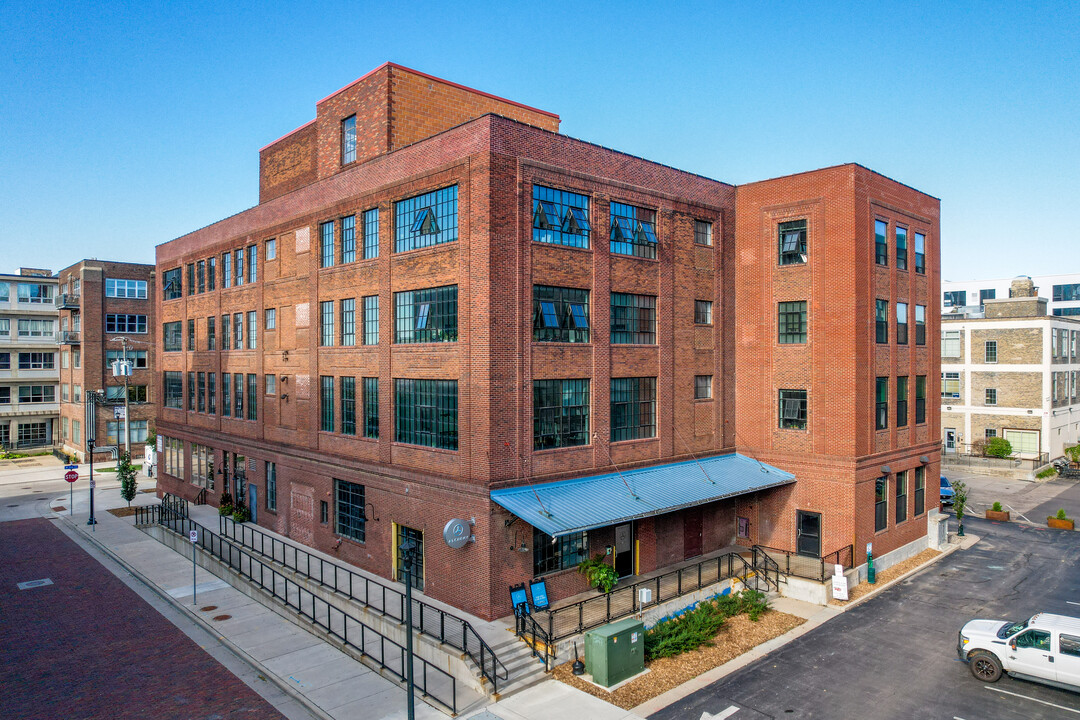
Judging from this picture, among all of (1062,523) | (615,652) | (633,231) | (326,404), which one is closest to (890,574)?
(1062,523)

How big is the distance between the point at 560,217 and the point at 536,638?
13.0 metres

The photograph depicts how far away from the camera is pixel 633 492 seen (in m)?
22.4

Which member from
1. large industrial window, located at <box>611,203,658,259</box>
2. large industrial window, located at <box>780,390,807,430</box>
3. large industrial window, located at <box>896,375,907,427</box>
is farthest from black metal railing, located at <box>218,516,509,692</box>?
large industrial window, located at <box>896,375,907,427</box>

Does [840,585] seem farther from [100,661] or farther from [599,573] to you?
[100,661]

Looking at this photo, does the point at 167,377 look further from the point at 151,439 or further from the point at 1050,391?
the point at 1050,391

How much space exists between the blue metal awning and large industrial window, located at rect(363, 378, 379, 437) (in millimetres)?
7321

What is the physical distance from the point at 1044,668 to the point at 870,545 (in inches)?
354

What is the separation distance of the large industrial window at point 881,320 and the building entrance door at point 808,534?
7.68 m

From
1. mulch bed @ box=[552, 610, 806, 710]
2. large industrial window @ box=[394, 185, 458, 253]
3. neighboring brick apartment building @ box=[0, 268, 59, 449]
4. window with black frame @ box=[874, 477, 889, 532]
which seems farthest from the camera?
neighboring brick apartment building @ box=[0, 268, 59, 449]

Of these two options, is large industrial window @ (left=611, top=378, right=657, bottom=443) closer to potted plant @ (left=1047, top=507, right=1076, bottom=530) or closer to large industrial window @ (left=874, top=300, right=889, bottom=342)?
large industrial window @ (left=874, top=300, right=889, bottom=342)

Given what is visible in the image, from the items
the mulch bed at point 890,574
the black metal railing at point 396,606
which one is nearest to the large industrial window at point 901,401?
the mulch bed at point 890,574

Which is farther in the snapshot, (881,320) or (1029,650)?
(881,320)

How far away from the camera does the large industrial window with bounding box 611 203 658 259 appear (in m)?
24.1

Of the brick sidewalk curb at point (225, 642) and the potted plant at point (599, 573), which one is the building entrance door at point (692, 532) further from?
the brick sidewalk curb at point (225, 642)
